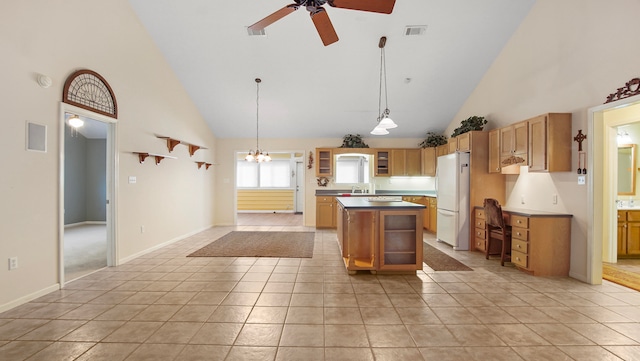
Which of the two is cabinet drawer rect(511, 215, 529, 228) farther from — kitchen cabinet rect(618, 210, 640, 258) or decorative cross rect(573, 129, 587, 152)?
kitchen cabinet rect(618, 210, 640, 258)

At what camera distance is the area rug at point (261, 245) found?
4588 millimetres

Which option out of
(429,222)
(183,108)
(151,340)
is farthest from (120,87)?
(429,222)

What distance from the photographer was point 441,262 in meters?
4.18

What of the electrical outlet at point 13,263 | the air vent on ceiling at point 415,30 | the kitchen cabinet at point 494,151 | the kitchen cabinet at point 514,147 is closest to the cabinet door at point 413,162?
the kitchen cabinet at point 494,151

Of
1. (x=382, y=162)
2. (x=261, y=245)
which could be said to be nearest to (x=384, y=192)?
(x=382, y=162)

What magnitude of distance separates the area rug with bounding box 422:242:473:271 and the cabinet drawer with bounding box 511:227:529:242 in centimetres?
79

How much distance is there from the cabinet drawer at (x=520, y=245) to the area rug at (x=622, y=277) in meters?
0.94

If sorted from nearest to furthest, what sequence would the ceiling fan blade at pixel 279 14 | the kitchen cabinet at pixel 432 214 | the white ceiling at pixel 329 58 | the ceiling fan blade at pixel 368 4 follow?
the ceiling fan blade at pixel 368 4, the ceiling fan blade at pixel 279 14, the white ceiling at pixel 329 58, the kitchen cabinet at pixel 432 214

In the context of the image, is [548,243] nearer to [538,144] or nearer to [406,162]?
[538,144]

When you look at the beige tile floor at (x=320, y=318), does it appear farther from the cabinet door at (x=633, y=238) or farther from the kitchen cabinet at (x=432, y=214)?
the kitchen cabinet at (x=432, y=214)

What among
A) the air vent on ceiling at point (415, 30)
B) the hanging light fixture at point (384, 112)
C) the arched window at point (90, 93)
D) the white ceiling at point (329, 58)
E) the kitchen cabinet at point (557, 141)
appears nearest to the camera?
the arched window at point (90, 93)

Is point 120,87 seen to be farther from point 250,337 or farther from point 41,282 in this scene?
point 250,337

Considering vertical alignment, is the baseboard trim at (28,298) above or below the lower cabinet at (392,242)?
below

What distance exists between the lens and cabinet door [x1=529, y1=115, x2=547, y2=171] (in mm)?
3627
